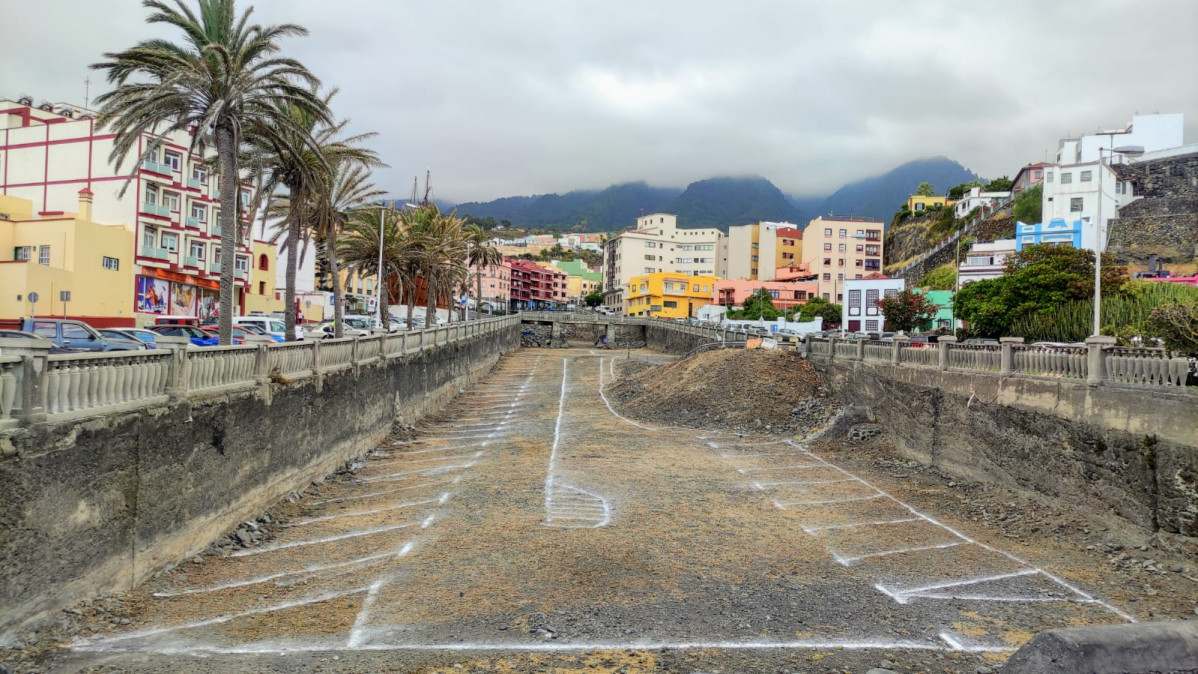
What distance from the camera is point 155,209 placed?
148 feet

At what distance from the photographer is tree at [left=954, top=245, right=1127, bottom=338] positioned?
3628 centimetres

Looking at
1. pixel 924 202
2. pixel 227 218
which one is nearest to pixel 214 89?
pixel 227 218

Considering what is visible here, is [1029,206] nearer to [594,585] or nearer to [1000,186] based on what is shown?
[1000,186]

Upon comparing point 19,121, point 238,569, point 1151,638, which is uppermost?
point 19,121

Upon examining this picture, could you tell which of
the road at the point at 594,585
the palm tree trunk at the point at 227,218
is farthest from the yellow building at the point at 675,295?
the road at the point at 594,585

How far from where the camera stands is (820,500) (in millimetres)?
15742

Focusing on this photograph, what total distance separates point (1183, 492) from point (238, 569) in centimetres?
1433

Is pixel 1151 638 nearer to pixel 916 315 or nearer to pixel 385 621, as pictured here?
pixel 385 621

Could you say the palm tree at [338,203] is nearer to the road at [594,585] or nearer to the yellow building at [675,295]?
the road at [594,585]

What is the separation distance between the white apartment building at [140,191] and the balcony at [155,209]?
0.06 m

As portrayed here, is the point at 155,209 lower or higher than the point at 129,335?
higher

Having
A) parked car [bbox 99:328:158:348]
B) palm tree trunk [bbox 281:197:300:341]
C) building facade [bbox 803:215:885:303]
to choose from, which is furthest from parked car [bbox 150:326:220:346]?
building facade [bbox 803:215:885:303]

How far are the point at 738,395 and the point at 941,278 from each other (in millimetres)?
62658

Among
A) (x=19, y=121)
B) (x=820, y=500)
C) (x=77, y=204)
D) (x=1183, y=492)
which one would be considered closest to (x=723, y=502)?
(x=820, y=500)
